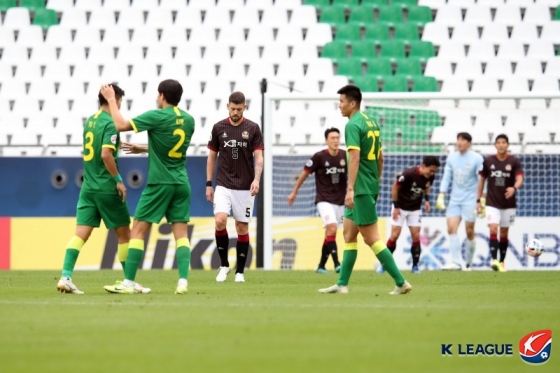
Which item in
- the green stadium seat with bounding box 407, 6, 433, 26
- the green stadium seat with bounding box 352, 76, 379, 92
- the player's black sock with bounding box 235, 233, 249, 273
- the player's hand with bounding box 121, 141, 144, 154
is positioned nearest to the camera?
the player's hand with bounding box 121, 141, 144, 154

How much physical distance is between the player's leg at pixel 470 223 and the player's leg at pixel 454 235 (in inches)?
4.7

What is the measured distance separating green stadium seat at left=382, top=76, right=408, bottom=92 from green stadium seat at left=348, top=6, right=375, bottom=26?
6.59 ft

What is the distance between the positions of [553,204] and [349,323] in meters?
13.2

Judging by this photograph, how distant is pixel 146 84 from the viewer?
23312mm

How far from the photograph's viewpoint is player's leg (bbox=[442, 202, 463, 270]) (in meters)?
18.1

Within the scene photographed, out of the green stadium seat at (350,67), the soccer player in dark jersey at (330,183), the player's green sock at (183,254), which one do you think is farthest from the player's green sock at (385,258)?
the green stadium seat at (350,67)

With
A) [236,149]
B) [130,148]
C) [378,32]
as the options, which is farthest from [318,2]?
[130,148]

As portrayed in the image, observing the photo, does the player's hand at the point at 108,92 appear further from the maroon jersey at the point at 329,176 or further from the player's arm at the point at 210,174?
the maroon jersey at the point at 329,176

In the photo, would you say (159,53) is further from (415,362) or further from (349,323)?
(415,362)

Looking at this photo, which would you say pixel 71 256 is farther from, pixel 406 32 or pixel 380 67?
pixel 406 32

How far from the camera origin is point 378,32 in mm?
23844

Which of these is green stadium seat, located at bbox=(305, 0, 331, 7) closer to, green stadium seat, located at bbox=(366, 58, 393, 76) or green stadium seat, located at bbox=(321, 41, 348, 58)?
green stadium seat, located at bbox=(321, 41, 348, 58)

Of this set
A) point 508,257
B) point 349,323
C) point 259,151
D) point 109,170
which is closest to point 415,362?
point 349,323

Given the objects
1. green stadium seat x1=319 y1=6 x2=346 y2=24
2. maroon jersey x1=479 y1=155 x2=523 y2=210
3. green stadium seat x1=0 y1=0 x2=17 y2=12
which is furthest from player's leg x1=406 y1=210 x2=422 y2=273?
green stadium seat x1=0 y1=0 x2=17 y2=12
